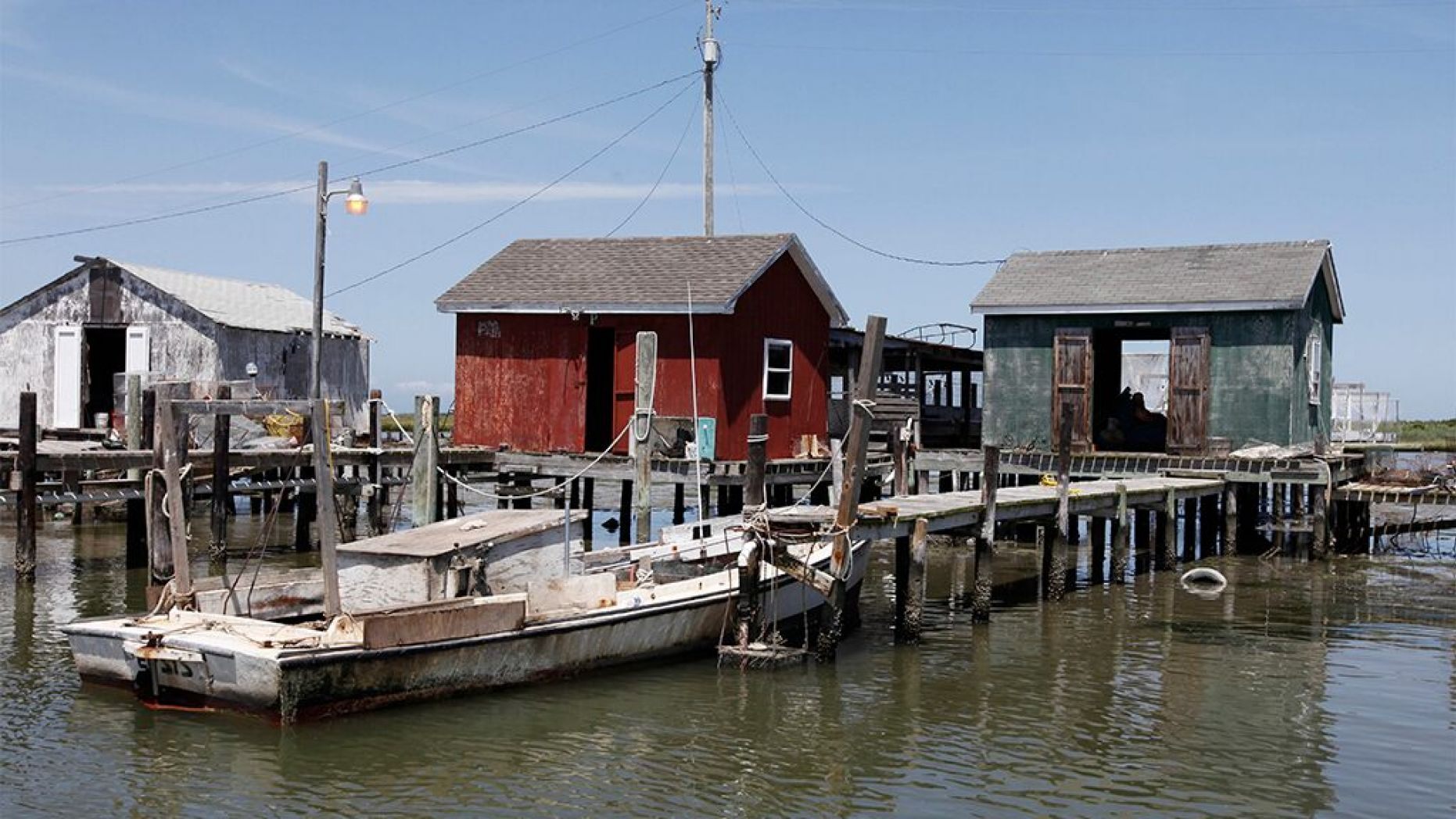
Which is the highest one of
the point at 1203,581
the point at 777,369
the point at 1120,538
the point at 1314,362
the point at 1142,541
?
the point at 1314,362

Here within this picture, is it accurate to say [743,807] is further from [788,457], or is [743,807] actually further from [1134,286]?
[1134,286]

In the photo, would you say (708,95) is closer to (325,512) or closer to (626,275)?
(626,275)

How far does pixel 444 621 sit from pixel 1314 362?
2370 cm

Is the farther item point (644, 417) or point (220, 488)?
point (644, 417)

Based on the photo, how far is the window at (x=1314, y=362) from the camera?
3194cm

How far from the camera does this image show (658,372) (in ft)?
92.8

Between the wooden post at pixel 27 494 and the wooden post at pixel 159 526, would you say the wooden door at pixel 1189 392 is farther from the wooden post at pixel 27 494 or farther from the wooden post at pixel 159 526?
the wooden post at pixel 27 494

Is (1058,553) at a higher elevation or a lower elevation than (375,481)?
lower

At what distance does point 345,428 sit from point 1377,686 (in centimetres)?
2316

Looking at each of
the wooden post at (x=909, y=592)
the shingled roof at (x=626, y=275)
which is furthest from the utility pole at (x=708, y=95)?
the wooden post at (x=909, y=592)

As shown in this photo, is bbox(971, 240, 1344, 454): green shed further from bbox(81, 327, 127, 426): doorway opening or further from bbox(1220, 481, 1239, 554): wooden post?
bbox(81, 327, 127, 426): doorway opening

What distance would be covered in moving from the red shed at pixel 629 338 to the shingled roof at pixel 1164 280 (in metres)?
4.89

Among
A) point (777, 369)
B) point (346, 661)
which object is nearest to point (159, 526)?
point (346, 661)

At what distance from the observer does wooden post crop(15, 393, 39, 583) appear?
73.8 ft
